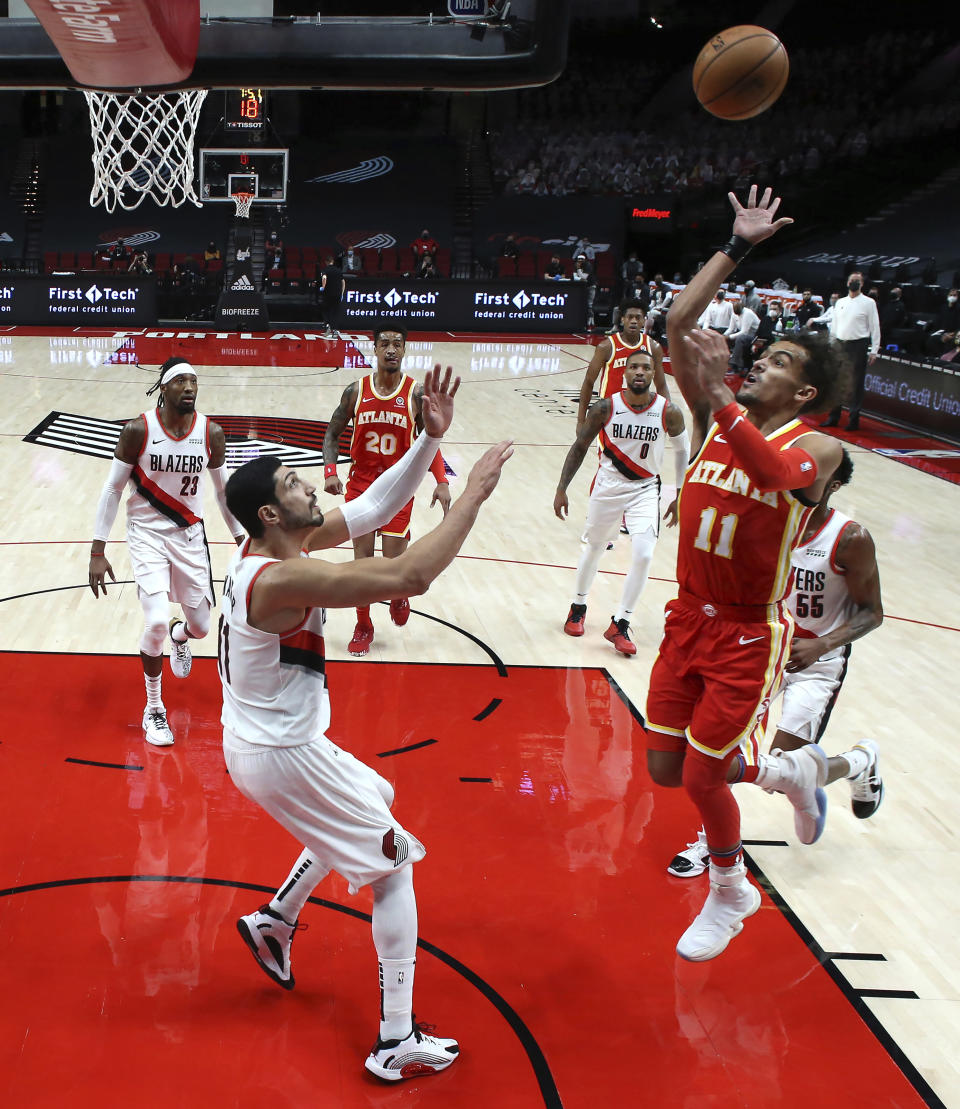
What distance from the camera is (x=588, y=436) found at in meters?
6.73

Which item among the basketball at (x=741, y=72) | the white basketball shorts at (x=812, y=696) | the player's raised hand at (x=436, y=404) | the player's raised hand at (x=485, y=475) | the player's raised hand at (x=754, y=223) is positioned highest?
the basketball at (x=741, y=72)

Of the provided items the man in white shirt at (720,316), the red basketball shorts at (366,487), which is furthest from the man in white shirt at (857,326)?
the red basketball shorts at (366,487)

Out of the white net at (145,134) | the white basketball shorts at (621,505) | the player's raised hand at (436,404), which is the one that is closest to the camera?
the player's raised hand at (436,404)

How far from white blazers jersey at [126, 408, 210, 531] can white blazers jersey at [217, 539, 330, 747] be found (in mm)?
2267

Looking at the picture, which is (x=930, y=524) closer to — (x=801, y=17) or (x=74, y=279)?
(x=74, y=279)

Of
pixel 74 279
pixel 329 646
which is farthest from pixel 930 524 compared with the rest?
pixel 74 279

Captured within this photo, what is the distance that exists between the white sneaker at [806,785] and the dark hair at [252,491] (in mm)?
2038

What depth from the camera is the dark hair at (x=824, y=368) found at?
3.55 m

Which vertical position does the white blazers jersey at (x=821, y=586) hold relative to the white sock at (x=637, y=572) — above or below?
above

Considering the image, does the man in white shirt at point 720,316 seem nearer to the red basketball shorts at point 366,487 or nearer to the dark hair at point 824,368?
the red basketball shorts at point 366,487

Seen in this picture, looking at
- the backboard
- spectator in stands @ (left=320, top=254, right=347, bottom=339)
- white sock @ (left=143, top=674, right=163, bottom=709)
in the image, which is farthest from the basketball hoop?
white sock @ (left=143, top=674, right=163, bottom=709)

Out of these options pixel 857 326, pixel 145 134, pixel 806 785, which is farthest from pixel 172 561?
pixel 857 326

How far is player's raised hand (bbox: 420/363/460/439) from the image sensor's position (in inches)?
130

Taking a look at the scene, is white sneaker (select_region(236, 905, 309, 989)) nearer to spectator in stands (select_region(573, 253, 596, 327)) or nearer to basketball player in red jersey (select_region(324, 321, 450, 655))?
basketball player in red jersey (select_region(324, 321, 450, 655))
